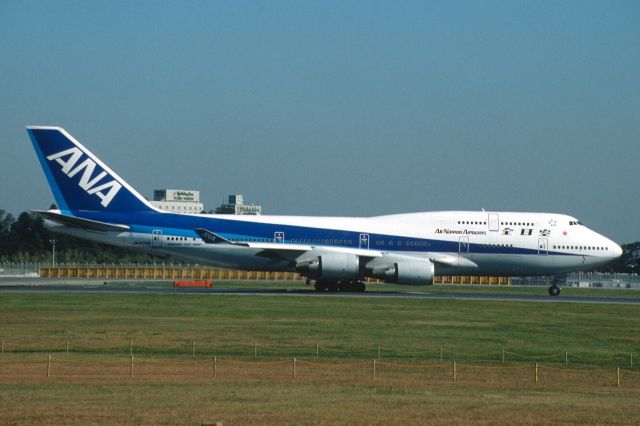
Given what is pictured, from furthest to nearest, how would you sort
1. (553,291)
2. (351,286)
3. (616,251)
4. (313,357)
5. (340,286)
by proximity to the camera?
(616,251) < (553,291) < (340,286) < (351,286) < (313,357)

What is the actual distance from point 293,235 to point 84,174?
13620 millimetres

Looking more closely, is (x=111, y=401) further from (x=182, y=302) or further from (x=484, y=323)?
(x=182, y=302)

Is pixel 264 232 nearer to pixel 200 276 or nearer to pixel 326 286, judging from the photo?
pixel 326 286

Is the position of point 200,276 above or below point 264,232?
below

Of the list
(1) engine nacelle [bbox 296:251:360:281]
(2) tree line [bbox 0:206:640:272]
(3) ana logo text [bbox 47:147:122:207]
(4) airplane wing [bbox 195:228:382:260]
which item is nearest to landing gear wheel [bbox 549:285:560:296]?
(4) airplane wing [bbox 195:228:382:260]

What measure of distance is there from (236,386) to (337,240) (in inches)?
1454

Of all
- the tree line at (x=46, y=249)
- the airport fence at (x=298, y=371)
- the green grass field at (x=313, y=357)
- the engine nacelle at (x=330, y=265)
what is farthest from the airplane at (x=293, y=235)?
the tree line at (x=46, y=249)

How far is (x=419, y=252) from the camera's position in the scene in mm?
62844

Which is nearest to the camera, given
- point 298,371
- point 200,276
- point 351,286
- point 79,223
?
point 298,371

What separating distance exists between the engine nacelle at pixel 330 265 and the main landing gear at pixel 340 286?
129 inches

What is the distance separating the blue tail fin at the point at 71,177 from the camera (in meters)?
61.7

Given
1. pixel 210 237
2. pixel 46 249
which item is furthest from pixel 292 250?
Result: pixel 46 249

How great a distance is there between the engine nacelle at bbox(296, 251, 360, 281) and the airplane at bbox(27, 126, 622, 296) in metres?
0.06

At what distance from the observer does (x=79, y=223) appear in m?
60.1
